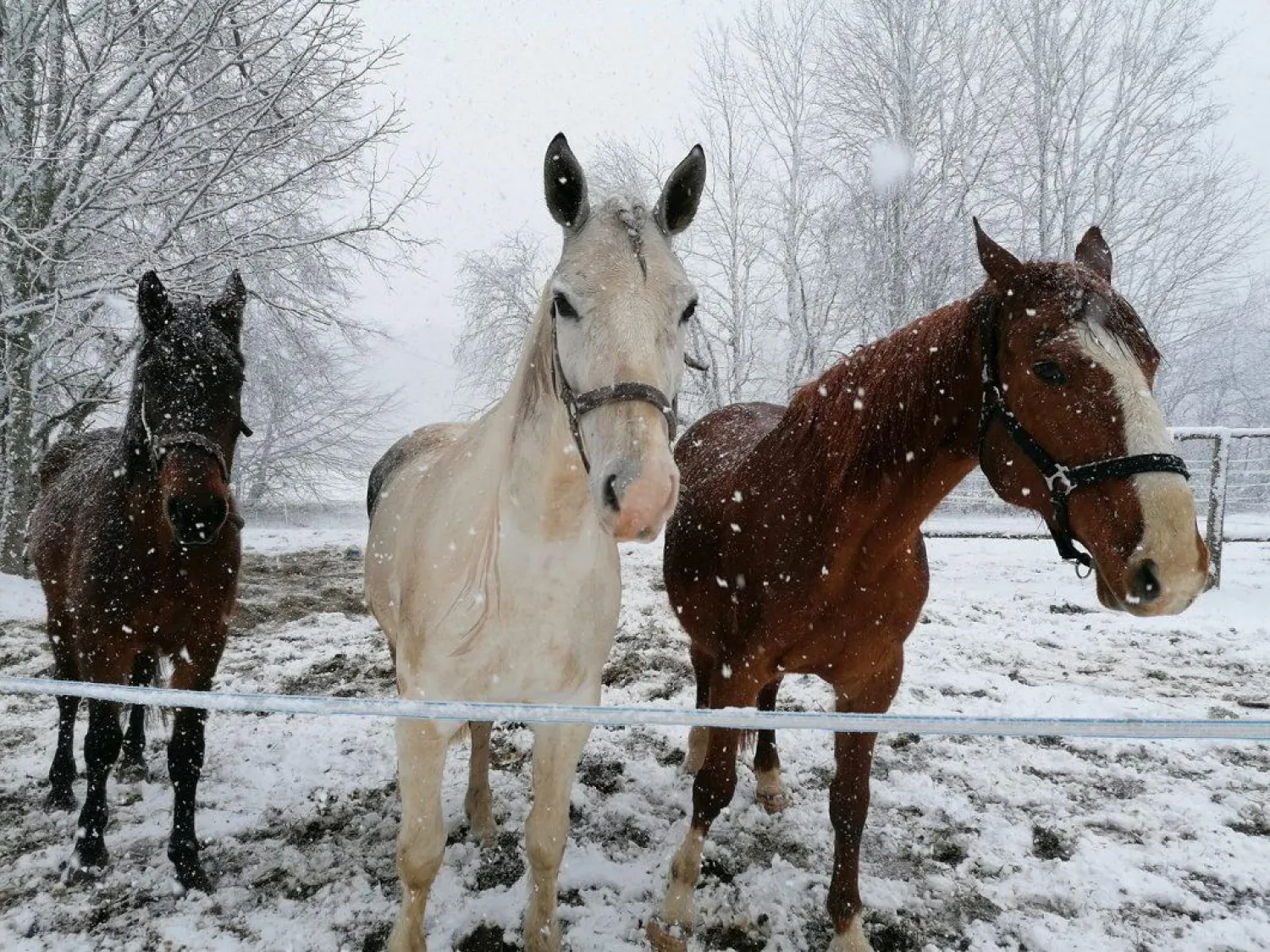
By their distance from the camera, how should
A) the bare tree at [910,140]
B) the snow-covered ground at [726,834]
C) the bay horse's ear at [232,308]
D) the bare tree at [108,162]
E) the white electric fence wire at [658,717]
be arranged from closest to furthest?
the white electric fence wire at [658,717]
the snow-covered ground at [726,834]
the bay horse's ear at [232,308]
the bare tree at [108,162]
the bare tree at [910,140]

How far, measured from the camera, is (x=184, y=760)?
2.50 metres

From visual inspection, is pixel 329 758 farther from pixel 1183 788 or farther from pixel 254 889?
pixel 1183 788

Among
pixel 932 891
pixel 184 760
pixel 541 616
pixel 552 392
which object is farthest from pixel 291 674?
pixel 932 891

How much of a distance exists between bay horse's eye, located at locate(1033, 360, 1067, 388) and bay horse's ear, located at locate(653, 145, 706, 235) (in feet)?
3.12

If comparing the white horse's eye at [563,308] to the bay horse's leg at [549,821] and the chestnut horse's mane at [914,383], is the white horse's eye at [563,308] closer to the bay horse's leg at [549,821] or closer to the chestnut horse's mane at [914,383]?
the chestnut horse's mane at [914,383]

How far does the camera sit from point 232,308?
8.71 ft

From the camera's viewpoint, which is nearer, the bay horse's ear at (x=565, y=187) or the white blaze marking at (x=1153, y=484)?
the white blaze marking at (x=1153, y=484)

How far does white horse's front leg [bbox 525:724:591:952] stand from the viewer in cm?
200

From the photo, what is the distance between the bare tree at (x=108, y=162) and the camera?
17.1ft

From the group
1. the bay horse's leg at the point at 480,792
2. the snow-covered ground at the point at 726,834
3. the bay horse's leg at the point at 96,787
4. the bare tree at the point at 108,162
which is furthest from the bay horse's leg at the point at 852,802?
the bare tree at the point at 108,162

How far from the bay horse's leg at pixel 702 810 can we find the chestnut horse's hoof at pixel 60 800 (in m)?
2.73

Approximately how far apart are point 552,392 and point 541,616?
64 cm

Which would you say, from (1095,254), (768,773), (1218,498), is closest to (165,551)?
(768,773)

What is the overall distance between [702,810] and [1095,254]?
2280mm
